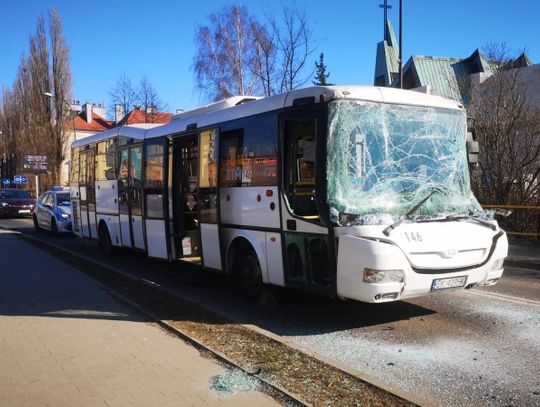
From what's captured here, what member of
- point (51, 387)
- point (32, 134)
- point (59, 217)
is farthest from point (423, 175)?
point (32, 134)

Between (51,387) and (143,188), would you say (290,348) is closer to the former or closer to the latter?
(51,387)

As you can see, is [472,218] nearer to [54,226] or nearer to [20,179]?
[54,226]

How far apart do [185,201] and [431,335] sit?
204 inches

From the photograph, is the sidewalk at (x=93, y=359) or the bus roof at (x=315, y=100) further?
the bus roof at (x=315, y=100)

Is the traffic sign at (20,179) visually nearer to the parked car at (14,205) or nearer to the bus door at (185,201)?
the parked car at (14,205)

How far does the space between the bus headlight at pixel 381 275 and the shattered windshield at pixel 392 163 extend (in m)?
0.56

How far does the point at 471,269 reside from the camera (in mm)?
6250

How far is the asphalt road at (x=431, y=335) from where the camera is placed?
4.63 m

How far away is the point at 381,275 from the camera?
566 centimetres

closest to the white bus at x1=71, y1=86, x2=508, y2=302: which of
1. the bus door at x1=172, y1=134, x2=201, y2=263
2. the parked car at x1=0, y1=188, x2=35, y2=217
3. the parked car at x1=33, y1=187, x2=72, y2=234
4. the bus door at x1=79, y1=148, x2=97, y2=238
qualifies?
the bus door at x1=172, y1=134, x2=201, y2=263

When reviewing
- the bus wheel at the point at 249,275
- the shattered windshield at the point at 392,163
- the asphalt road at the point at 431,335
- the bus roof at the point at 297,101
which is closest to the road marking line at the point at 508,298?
the asphalt road at the point at 431,335

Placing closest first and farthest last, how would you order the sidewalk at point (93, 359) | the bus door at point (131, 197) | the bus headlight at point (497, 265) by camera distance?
the sidewalk at point (93, 359) < the bus headlight at point (497, 265) < the bus door at point (131, 197)

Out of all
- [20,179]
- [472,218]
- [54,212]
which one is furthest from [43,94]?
[472,218]

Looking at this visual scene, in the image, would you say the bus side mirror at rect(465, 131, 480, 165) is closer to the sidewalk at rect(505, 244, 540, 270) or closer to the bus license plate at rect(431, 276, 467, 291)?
the bus license plate at rect(431, 276, 467, 291)
